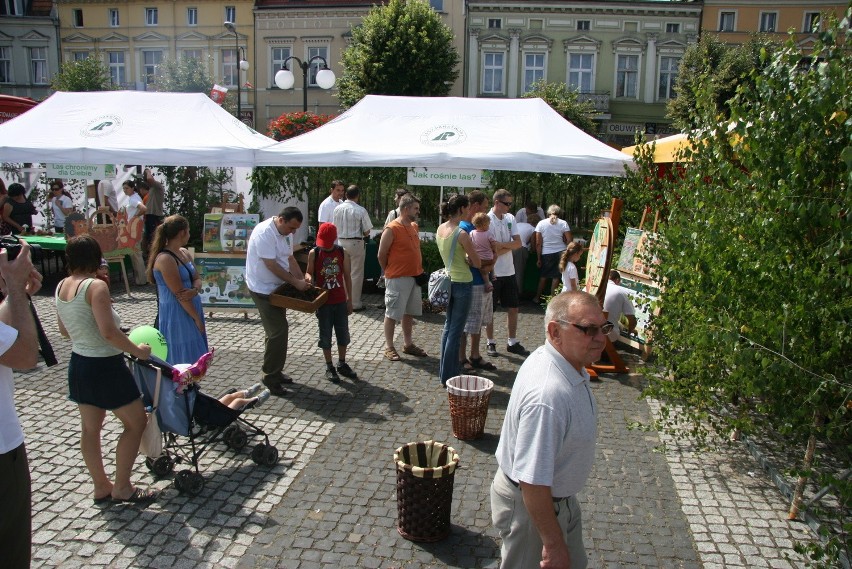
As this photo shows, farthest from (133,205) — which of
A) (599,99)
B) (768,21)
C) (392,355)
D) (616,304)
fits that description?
(768,21)

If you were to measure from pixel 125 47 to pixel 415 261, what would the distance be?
138ft

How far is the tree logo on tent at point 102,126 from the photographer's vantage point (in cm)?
1158

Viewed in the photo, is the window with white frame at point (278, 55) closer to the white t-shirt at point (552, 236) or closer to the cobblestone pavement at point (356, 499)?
the white t-shirt at point (552, 236)

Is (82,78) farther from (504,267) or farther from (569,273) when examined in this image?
(569,273)

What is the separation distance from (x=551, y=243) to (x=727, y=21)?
104ft

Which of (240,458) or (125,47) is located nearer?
(240,458)

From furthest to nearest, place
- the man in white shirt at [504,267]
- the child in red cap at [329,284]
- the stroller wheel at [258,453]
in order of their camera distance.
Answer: the man in white shirt at [504,267], the child in red cap at [329,284], the stroller wheel at [258,453]

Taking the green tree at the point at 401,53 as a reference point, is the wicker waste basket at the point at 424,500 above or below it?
below

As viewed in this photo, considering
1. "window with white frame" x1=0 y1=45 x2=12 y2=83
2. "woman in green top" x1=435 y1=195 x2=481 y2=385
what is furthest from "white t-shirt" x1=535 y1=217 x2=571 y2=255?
"window with white frame" x1=0 y1=45 x2=12 y2=83

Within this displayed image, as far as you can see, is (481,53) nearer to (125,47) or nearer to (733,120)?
(125,47)

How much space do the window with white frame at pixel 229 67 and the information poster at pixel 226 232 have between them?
33.8 m

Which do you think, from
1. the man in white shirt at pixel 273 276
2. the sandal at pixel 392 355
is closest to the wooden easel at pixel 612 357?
the sandal at pixel 392 355

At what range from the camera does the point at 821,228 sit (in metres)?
4.05

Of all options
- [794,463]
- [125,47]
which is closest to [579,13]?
[125,47]
